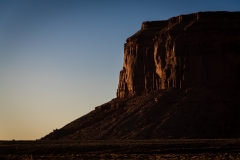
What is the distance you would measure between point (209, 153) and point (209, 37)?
149ft

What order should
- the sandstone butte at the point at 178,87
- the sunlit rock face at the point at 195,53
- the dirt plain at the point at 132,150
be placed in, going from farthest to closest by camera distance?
the sunlit rock face at the point at 195,53 < the sandstone butte at the point at 178,87 < the dirt plain at the point at 132,150

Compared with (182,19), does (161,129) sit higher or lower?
lower

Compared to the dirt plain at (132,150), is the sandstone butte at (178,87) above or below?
above

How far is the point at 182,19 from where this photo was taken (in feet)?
395

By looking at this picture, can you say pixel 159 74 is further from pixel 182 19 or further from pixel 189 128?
pixel 189 128

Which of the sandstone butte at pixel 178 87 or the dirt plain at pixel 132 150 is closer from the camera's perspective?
the dirt plain at pixel 132 150

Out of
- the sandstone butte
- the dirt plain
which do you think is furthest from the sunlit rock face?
the dirt plain

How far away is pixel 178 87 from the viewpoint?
116062 mm

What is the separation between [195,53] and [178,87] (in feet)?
18.4

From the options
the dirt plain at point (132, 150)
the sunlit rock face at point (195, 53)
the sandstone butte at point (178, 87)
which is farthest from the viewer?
the sunlit rock face at point (195, 53)

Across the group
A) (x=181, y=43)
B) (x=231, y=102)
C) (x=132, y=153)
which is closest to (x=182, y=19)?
(x=181, y=43)

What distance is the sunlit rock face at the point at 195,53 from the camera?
114625mm

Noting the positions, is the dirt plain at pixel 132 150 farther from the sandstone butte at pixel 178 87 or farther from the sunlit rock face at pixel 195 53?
the sunlit rock face at pixel 195 53

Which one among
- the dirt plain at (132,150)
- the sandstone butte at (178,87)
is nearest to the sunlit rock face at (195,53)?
the sandstone butte at (178,87)
